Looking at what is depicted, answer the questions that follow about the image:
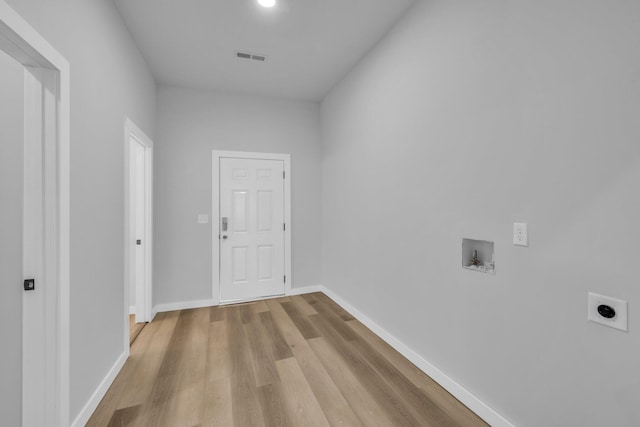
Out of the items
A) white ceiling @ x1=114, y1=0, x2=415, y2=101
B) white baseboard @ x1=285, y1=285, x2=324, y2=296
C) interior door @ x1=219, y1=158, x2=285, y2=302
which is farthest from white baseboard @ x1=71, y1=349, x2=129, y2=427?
white ceiling @ x1=114, y1=0, x2=415, y2=101

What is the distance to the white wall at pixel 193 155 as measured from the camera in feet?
11.2

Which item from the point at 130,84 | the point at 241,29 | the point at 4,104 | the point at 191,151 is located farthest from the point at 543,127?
the point at 191,151

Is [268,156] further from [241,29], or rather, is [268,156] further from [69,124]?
[69,124]

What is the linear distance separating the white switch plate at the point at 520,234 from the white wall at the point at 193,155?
118 inches

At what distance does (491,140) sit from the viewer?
1599 mm

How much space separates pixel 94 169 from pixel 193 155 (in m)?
1.84

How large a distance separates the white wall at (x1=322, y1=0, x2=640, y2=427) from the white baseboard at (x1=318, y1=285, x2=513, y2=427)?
0.05 meters

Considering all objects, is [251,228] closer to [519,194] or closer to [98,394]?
[98,394]

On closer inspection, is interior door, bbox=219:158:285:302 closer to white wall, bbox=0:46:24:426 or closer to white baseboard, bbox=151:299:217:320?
white baseboard, bbox=151:299:217:320

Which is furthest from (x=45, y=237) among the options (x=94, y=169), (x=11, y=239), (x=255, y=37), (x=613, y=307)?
(x=613, y=307)

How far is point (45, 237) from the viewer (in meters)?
1.36

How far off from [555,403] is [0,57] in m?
3.12

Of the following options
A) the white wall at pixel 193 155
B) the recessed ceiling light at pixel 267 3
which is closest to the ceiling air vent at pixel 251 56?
the recessed ceiling light at pixel 267 3

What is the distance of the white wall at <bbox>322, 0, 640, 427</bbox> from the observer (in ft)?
3.60
